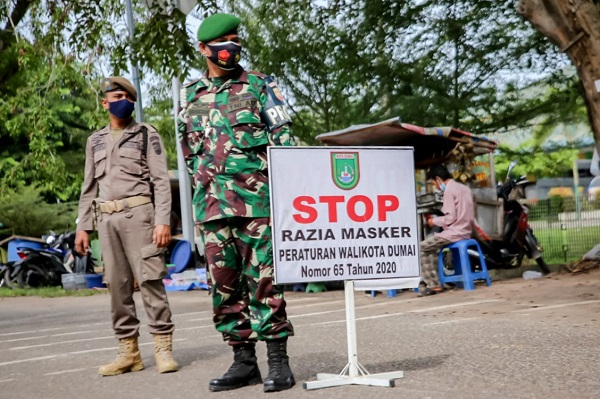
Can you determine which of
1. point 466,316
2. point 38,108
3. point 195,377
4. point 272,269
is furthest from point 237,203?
point 38,108

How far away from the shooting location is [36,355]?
8.66 meters

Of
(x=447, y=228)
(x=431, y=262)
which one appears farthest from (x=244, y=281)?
(x=447, y=228)

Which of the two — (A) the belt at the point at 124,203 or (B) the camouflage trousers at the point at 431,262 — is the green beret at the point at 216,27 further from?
(B) the camouflage trousers at the point at 431,262

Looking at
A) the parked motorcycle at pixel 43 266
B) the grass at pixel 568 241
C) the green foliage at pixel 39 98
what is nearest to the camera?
the green foliage at pixel 39 98

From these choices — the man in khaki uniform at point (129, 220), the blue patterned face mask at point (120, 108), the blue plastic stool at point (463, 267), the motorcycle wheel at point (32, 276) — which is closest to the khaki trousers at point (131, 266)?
the man in khaki uniform at point (129, 220)

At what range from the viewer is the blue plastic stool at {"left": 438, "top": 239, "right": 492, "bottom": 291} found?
1295 cm

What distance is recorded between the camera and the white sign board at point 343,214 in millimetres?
5754

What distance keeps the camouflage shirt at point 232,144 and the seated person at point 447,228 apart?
7.13 m

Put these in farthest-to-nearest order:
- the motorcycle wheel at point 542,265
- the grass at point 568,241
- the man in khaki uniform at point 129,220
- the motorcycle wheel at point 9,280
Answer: the motorcycle wheel at point 9,280, the grass at point 568,241, the motorcycle wheel at point 542,265, the man in khaki uniform at point 129,220

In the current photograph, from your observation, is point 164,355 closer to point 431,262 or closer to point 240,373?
point 240,373

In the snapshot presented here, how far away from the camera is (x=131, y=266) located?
704 cm

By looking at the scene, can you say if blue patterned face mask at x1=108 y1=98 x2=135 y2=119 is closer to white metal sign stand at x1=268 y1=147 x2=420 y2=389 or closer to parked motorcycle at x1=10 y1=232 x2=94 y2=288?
white metal sign stand at x1=268 y1=147 x2=420 y2=389

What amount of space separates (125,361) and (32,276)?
16.6 m

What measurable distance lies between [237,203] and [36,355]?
3.66 m
